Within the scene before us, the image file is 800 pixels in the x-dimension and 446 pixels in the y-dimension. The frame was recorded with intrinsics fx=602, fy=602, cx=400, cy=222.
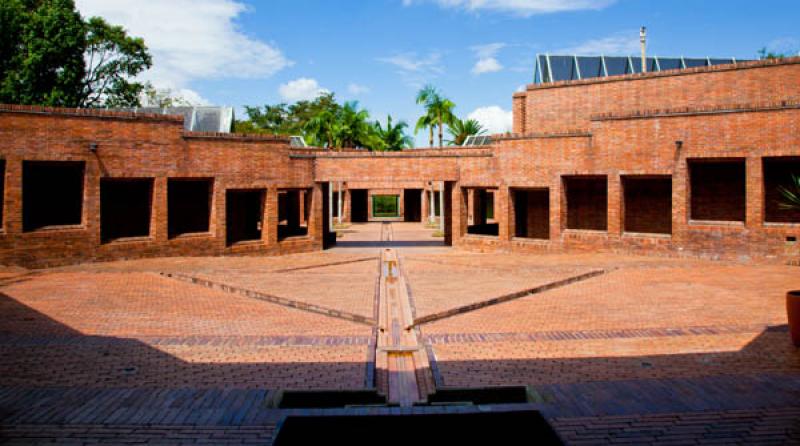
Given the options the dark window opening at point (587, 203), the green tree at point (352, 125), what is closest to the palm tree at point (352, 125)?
the green tree at point (352, 125)

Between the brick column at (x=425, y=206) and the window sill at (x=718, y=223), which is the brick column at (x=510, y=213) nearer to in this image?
the window sill at (x=718, y=223)

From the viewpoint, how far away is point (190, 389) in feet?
22.5

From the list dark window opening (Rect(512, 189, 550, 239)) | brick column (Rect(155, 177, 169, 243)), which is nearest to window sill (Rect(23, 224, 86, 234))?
brick column (Rect(155, 177, 169, 243))

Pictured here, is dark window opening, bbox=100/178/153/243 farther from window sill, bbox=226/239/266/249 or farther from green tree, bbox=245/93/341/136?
green tree, bbox=245/93/341/136

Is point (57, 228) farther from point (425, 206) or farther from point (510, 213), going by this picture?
point (425, 206)

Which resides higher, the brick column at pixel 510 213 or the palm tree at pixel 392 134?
the palm tree at pixel 392 134

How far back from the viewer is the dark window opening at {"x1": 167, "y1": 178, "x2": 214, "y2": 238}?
21.3m

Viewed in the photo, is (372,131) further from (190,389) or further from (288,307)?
(190,389)

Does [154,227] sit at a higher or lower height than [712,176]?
lower

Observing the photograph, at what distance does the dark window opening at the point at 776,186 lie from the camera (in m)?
17.8

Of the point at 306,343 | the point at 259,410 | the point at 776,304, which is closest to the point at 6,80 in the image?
the point at 306,343

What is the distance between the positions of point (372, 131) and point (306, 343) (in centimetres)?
4887

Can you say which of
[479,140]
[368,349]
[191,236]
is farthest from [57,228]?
[479,140]

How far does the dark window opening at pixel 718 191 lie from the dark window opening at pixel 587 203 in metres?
3.08
